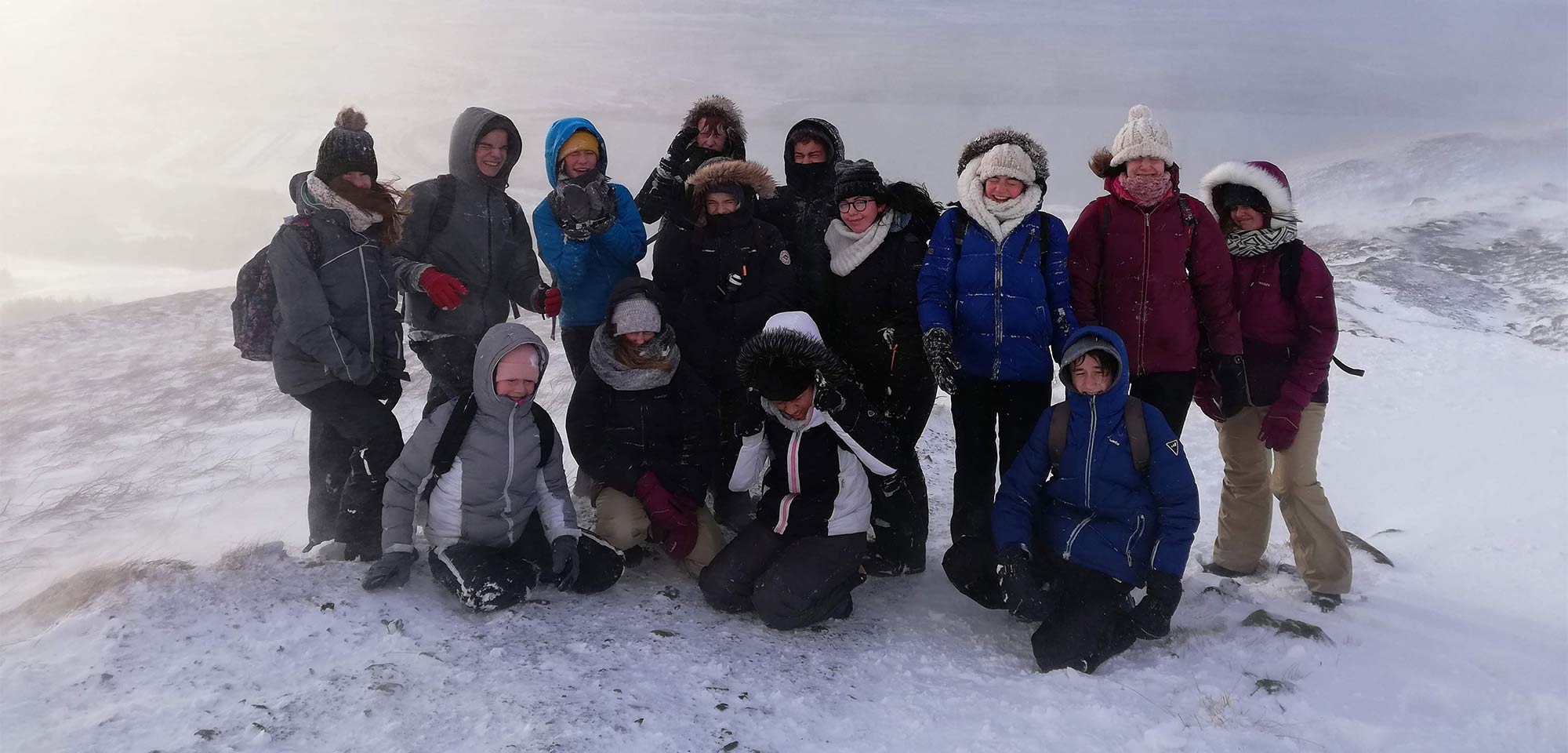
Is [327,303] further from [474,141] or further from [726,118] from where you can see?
[726,118]

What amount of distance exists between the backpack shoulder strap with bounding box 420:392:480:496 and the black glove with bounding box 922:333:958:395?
2.02 metres

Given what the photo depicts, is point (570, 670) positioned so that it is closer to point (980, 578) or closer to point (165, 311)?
point (980, 578)

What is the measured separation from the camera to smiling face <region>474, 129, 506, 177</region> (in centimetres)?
428

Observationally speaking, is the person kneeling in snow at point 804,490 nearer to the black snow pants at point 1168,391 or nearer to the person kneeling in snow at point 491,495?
the person kneeling in snow at point 491,495

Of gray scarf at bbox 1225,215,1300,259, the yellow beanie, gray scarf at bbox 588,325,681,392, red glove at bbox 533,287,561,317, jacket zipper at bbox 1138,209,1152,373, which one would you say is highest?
the yellow beanie

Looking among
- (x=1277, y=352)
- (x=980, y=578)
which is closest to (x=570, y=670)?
(x=980, y=578)

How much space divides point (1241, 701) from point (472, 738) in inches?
105

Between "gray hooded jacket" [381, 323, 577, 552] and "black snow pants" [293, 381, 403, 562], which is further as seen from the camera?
"black snow pants" [293, 381, 403, 562]

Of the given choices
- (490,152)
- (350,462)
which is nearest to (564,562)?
(350,462)

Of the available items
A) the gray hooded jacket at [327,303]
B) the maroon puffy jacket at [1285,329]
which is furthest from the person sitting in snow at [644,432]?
the maroon puffy jacket at [1285,329]

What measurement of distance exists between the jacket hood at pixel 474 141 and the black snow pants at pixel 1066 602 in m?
3.03

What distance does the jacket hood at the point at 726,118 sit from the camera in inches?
194

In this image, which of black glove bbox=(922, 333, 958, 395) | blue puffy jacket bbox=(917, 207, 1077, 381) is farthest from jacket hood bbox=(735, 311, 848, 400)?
blue puffy jacket bbox=(917, 207, 1077, 381)

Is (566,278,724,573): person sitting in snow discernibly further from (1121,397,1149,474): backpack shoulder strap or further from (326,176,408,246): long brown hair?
(1121,397,1149,474): backpack shoulder strap
